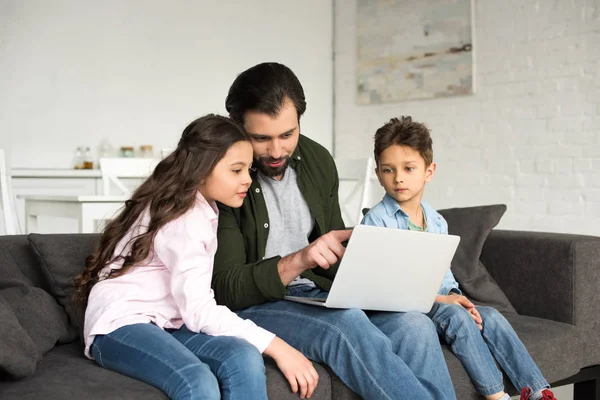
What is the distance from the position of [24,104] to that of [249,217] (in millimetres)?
3421

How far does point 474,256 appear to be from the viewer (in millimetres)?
2652

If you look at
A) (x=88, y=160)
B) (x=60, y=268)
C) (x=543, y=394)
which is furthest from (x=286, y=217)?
(x=88, y=160)

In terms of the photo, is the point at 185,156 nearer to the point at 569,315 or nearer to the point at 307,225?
the point at 307,225

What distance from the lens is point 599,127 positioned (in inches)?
178

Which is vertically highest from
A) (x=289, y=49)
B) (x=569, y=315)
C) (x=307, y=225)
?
(x=289, y=49)

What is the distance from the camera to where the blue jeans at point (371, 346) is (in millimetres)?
1790

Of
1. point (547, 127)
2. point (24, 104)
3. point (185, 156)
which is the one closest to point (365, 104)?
point (547, 127)

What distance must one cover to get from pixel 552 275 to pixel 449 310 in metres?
0.60

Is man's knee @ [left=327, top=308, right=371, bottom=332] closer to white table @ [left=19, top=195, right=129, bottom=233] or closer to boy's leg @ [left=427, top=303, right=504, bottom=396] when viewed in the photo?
boy's leg @ [left=427, top=303, right=504, bottom=396]

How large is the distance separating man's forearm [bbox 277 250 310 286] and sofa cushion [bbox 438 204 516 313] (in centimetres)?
90

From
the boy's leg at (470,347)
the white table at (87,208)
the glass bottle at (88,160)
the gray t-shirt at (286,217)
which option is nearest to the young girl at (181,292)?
the gray t-shirt at (286,217)

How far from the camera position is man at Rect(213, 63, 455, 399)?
1.83 metres

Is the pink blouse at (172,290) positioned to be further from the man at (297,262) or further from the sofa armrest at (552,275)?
the sofa armrest at (552,275)

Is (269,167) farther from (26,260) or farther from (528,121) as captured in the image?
(528,121)
